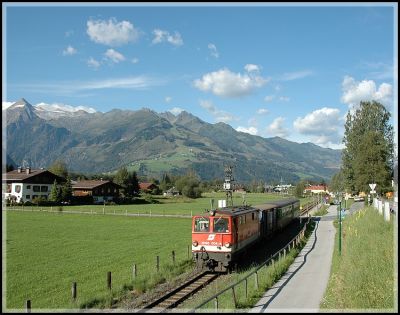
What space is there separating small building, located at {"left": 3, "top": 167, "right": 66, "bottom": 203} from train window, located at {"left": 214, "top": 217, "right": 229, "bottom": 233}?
80.0 m

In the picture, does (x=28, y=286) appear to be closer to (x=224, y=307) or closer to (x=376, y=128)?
(x=224, y=307)

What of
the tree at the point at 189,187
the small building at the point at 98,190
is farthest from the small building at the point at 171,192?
the small building at the point at 98,190

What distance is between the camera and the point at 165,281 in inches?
879

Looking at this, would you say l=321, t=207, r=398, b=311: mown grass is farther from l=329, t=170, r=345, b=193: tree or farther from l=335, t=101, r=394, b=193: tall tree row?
l=329, t=170, r=345, b=193: tree

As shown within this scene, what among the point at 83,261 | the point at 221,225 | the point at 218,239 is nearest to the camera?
the point at 218,239

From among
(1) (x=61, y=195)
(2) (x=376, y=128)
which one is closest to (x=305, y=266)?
(2) (x=376, y=128)

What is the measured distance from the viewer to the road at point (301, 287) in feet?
54.3

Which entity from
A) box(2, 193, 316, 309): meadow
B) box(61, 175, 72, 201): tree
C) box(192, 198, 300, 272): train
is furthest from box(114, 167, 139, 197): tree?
box(192, 198, 300, 272): train

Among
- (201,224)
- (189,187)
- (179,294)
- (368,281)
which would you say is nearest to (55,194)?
(189,187)

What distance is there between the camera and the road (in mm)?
16547

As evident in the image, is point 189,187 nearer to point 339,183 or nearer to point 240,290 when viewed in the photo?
point 339,183

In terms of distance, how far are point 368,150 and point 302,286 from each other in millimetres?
33847

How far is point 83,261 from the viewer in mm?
28594

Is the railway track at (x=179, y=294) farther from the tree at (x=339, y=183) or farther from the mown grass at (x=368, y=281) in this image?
the tree at (x=339, y=183)
